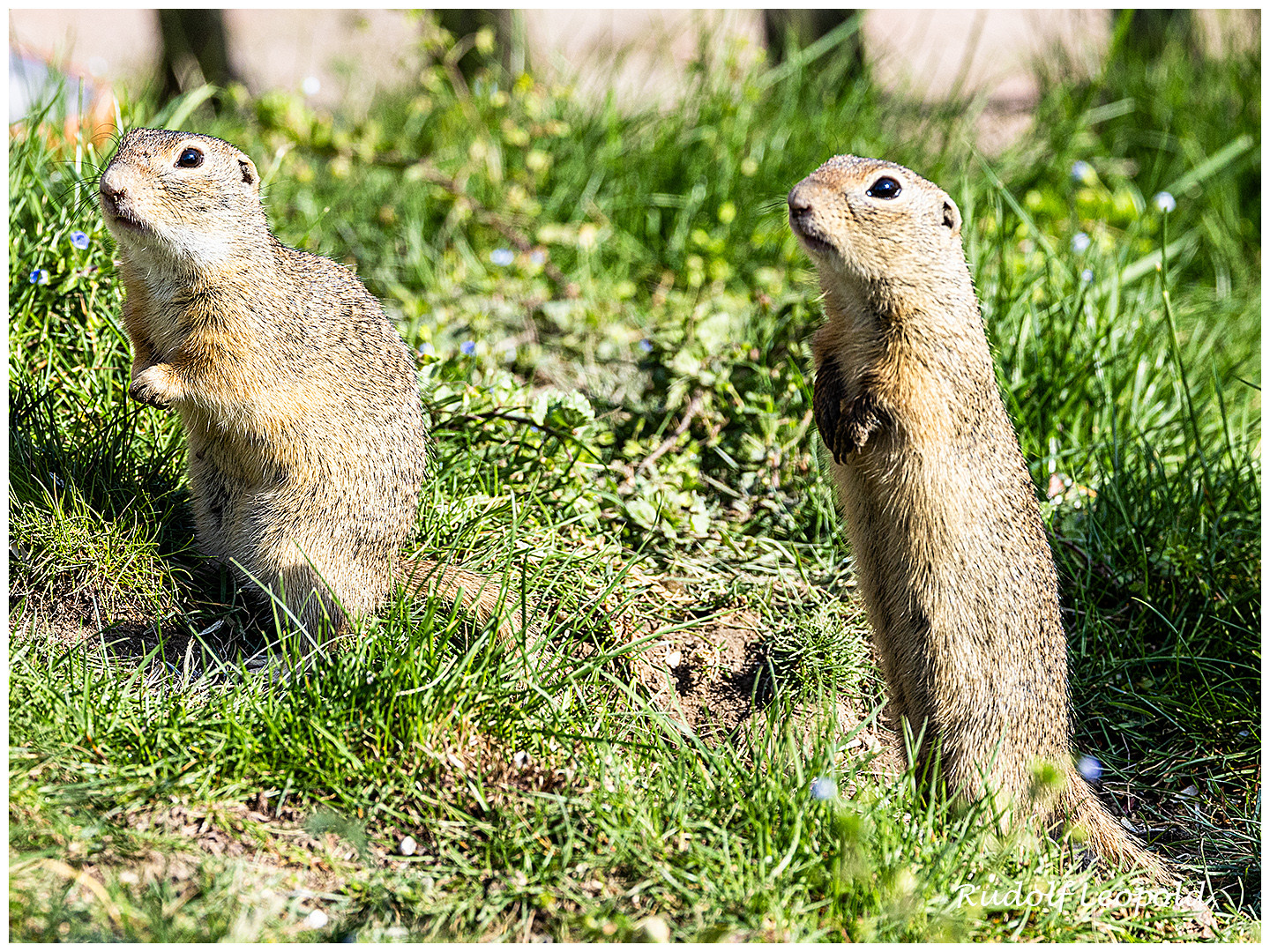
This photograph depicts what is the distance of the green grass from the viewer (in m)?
2.89

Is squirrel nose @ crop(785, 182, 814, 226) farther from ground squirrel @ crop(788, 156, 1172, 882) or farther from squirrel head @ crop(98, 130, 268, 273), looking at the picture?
squirrel head @ crop(98, 130, 268, 273)

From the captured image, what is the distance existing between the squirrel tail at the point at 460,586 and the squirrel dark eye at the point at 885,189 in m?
1.58

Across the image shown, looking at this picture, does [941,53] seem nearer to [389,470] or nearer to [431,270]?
[431,270]

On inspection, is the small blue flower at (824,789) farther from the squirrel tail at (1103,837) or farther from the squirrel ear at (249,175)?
the squirrel ear at (249,175)

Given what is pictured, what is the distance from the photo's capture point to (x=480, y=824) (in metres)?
2.97

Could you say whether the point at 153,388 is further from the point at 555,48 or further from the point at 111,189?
the point at 555,48

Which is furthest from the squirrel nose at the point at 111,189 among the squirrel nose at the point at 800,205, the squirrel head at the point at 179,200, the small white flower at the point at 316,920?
the small white flower at the point at 316,920

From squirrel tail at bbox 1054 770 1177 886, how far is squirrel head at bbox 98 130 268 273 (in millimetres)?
2843

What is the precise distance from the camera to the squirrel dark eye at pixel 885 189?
10.4 feet

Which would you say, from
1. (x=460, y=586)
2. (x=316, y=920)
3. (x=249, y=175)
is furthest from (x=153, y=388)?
(x=316, y=920)

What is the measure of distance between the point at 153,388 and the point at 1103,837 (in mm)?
2970

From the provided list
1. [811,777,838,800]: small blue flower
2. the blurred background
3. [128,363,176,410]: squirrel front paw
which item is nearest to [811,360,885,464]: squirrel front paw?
[811,777,838,800]: small blue flower

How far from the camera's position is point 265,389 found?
3.38 m

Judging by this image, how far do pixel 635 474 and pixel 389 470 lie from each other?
1.20 meters
